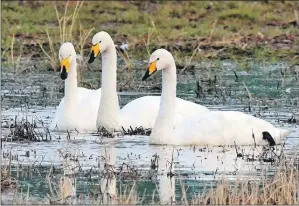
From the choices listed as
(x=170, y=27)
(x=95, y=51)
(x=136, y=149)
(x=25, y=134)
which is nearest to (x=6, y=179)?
(x=136, y=149)

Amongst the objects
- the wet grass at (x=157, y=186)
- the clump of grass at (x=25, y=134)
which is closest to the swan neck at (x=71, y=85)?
the clump of grass at (x=25, y=134)

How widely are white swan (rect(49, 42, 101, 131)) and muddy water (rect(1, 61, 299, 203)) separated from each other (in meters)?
0.27

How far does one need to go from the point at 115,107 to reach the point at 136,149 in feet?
5.90

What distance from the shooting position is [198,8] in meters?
26.2

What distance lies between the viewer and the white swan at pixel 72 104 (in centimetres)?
1329

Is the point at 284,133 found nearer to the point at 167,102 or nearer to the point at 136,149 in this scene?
the point at 167,102

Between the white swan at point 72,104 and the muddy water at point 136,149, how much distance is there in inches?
10.5

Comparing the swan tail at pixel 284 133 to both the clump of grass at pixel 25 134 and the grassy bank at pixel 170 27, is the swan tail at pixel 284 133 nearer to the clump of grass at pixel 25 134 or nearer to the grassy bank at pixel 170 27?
the clump of grass at pixel 25 134

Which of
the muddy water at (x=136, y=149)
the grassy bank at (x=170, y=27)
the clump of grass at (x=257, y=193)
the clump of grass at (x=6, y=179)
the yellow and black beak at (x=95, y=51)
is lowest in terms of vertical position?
the clump of grass at (x=257, y=193)

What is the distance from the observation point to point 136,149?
37.5ft

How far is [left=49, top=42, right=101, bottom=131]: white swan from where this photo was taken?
43.6ft

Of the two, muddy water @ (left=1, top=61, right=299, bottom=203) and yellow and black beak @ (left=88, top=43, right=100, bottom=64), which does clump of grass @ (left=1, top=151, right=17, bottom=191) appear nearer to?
muddy water @ (left=1, top=61, right=299, bottom=203)

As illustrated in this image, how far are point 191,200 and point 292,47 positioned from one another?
1366cm

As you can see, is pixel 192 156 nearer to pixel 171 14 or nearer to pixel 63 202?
pixel 63 202
